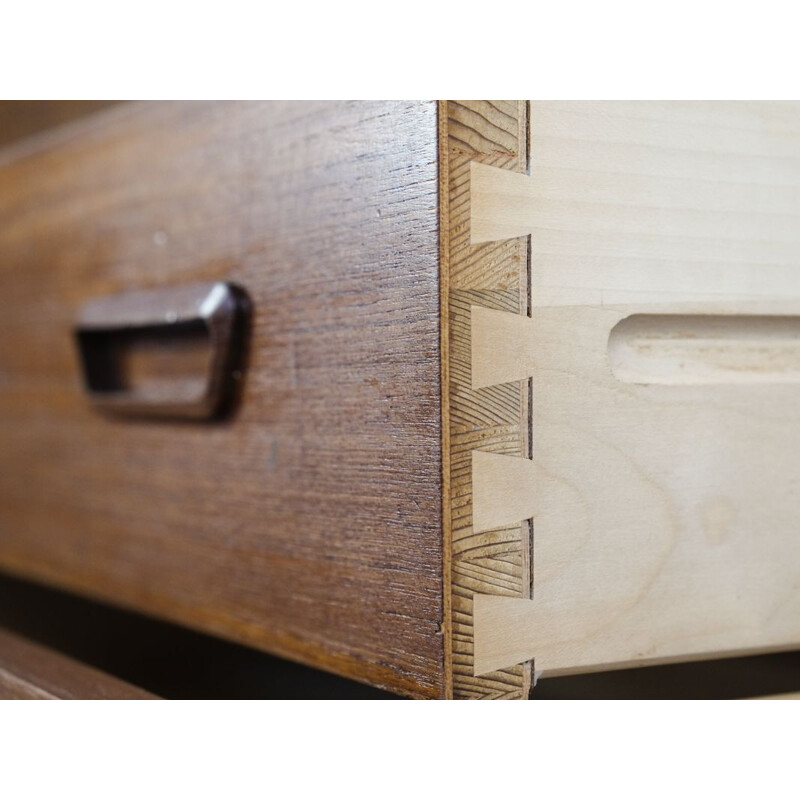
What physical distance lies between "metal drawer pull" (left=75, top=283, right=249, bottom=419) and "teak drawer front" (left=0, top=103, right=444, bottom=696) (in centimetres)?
1

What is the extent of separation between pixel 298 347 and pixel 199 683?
0.25 meters

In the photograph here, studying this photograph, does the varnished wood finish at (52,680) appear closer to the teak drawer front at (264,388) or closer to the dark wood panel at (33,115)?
the teak drawer front at (264,388)

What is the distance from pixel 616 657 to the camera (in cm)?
41

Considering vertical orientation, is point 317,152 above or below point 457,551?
above

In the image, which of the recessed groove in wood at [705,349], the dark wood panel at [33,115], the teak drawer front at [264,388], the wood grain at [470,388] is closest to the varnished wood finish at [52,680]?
the teak drawer front at [264,388]

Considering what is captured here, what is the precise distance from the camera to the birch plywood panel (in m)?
0.40

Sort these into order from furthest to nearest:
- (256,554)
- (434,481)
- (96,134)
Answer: (96,134)
(256,554)
(434,481)

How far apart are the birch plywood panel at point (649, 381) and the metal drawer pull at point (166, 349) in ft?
0.63

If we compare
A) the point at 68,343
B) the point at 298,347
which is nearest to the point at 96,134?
the point at 68,343

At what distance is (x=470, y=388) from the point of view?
0.39 metres

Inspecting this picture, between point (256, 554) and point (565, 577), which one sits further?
point (256, 554)

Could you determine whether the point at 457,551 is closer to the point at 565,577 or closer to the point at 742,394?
the point at 565,577

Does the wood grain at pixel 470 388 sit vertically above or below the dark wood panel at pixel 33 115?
below

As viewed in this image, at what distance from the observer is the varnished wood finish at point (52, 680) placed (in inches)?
18.3
